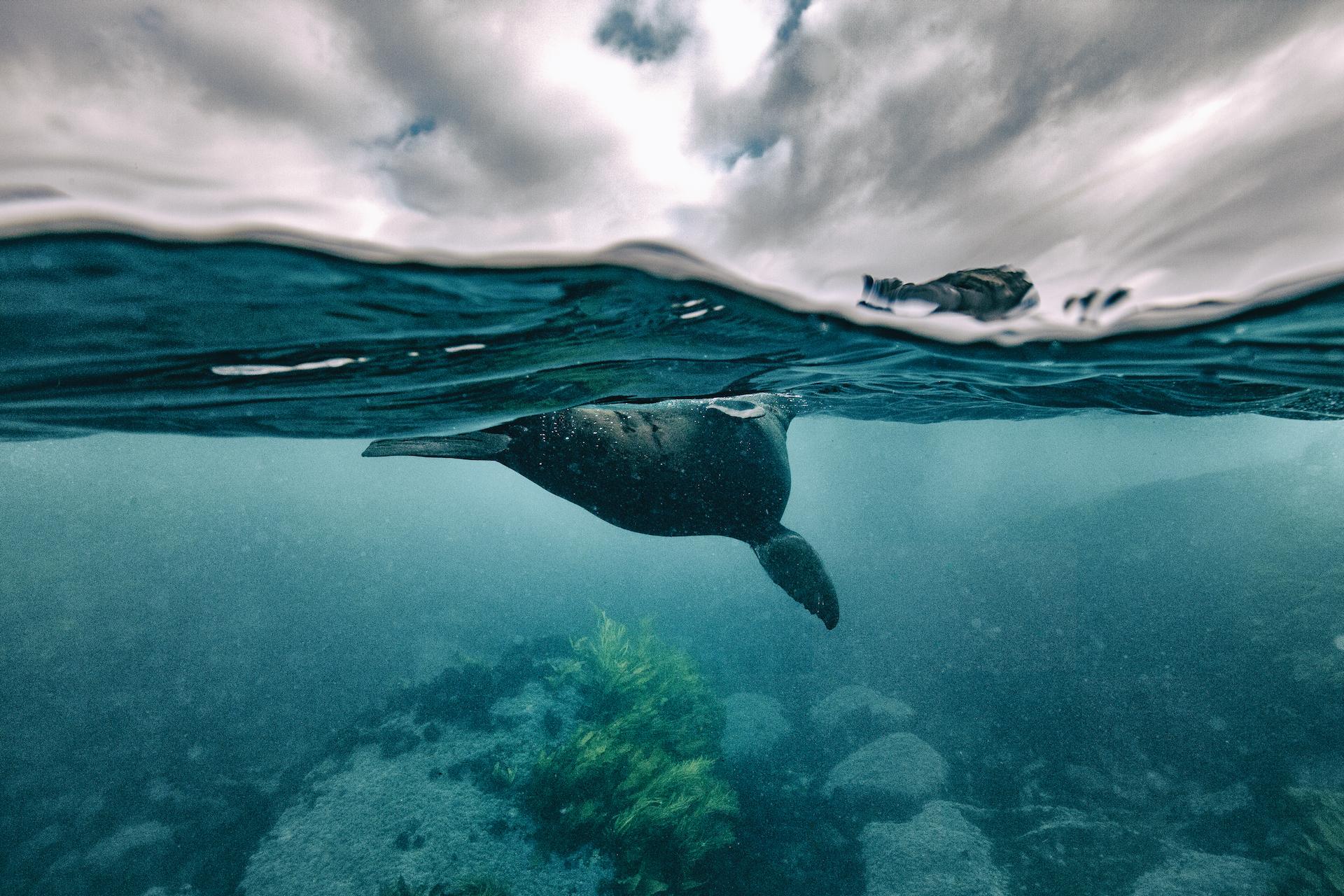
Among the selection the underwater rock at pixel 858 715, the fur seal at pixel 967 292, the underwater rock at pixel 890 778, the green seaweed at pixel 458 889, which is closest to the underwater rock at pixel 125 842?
the green seaweed at pixel 458 889

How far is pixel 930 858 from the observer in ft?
34.1

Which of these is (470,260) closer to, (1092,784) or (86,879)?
(1092,784)

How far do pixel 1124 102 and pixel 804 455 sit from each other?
48.8 metres

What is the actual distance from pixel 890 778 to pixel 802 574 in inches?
407

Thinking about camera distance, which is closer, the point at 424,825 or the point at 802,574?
the point at 802,574

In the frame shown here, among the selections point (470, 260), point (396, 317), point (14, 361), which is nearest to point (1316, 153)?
point (470, 260)

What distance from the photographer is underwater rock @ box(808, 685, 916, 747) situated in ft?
51.8

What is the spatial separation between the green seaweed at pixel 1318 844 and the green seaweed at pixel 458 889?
521 inches

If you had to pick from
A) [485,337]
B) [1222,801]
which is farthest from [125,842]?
[1222,801]

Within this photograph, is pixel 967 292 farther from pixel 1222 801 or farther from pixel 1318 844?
pixel 1222 801

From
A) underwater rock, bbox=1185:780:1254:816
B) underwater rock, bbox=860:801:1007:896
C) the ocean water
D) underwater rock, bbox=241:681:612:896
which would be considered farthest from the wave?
underwater rock, bbox=860:801:1007:896

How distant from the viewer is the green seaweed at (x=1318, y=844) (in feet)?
28.3

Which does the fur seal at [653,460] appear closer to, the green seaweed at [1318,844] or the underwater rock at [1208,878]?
the underwater rock at [1208,878]

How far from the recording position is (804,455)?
49.9m
